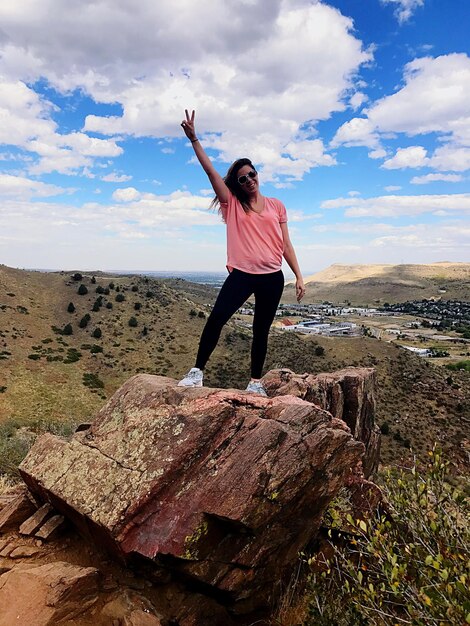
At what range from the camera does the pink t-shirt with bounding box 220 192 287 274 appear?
19.7 ft

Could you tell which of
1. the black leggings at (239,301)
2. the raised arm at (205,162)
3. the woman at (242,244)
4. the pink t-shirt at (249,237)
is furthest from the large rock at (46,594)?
the raised arm at (205,162)

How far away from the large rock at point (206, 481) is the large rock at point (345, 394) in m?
2.37

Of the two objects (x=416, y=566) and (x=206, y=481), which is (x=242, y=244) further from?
(x=416, y=566)

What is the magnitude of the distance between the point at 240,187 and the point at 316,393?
4574 millimetres

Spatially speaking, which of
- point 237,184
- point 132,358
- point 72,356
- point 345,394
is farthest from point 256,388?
point 132,358

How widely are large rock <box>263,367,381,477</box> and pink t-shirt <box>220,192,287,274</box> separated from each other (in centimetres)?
288

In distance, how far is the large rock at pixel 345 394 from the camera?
841 centimetres

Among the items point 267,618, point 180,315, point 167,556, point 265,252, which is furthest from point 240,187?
point 180,315

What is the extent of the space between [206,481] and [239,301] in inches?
96.6

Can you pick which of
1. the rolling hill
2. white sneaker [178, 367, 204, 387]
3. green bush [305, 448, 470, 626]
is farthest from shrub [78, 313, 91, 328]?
green bush [305, 448, 470, 626]

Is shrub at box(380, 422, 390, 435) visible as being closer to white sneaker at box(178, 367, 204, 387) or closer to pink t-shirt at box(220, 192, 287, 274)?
white sneaker at box(178, 367, 204, 387)

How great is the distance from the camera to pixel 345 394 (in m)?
9.82

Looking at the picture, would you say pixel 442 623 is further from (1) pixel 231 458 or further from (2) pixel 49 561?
(2) pixel 49 561

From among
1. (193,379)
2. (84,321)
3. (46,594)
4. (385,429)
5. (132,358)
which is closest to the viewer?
(46,594)
